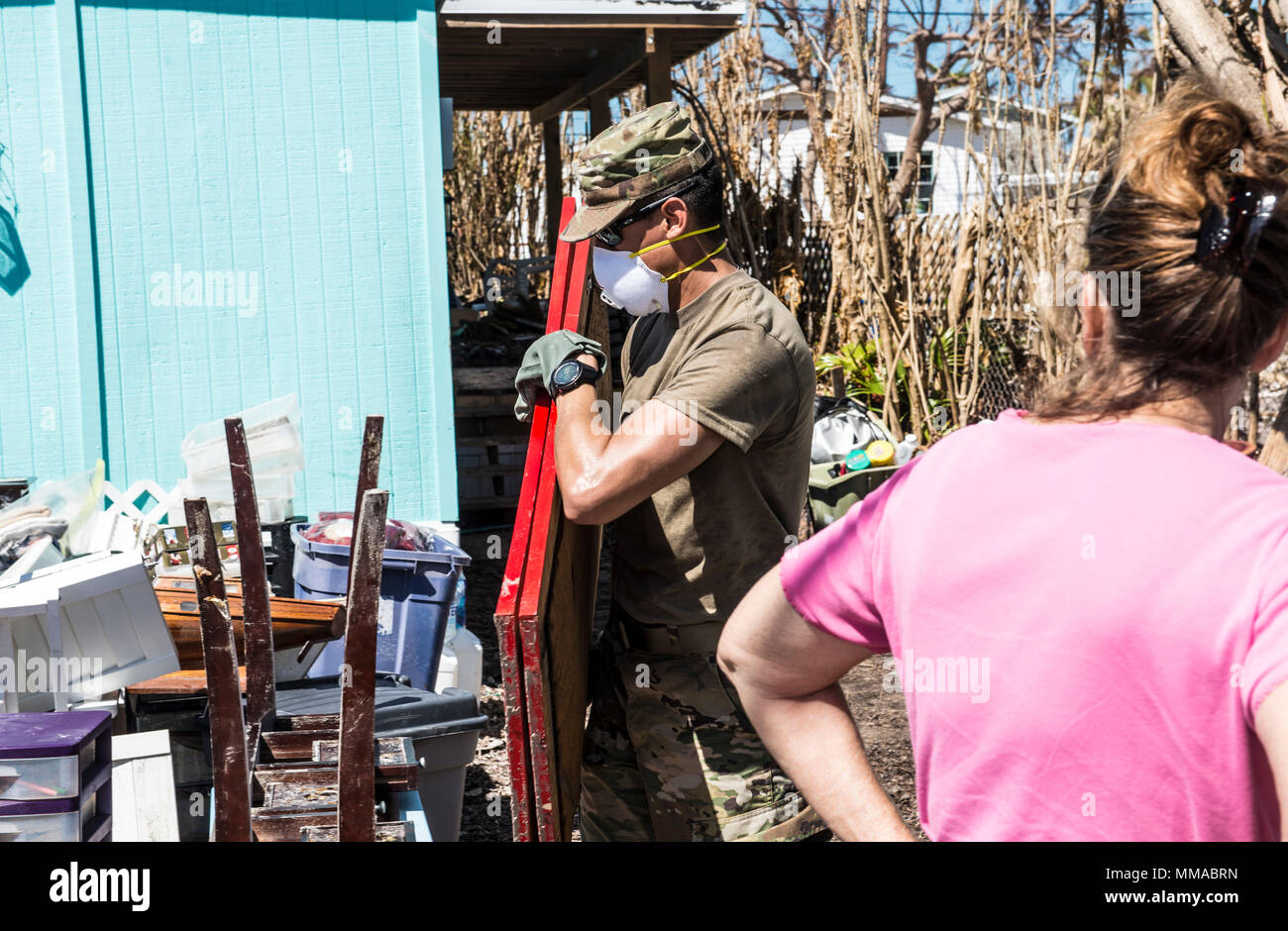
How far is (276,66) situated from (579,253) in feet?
12.4

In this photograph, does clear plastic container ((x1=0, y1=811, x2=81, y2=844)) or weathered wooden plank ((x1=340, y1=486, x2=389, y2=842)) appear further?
clear plastic container ((x1=0, y1=811, x2=81, y2=844))

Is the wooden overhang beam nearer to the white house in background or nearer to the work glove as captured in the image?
the white house in background

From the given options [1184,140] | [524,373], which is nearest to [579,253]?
[524,373]

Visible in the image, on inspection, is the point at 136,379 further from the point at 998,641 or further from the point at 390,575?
the point at 998,641

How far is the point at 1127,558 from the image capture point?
3.56ft

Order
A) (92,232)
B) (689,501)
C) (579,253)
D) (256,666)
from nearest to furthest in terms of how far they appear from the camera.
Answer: (689,501), (579,253), (256,666), (92,232)

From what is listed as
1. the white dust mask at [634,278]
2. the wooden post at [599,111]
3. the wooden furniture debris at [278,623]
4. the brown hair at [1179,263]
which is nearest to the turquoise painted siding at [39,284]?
the wooden furniture debris at [278,623]

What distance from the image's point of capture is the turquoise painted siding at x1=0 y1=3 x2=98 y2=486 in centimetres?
586

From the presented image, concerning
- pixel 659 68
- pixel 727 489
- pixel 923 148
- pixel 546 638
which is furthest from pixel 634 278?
pixel 923 148

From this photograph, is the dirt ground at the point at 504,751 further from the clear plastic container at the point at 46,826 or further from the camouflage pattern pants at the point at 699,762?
the clear plastic container at the point at 46,826

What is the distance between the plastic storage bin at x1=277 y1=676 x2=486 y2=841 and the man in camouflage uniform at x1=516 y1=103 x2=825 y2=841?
3.36 feet

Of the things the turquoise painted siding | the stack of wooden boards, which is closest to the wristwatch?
the stack of wooden boards

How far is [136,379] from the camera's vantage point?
6.07 metres

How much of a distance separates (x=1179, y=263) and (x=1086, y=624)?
1.17 feet
